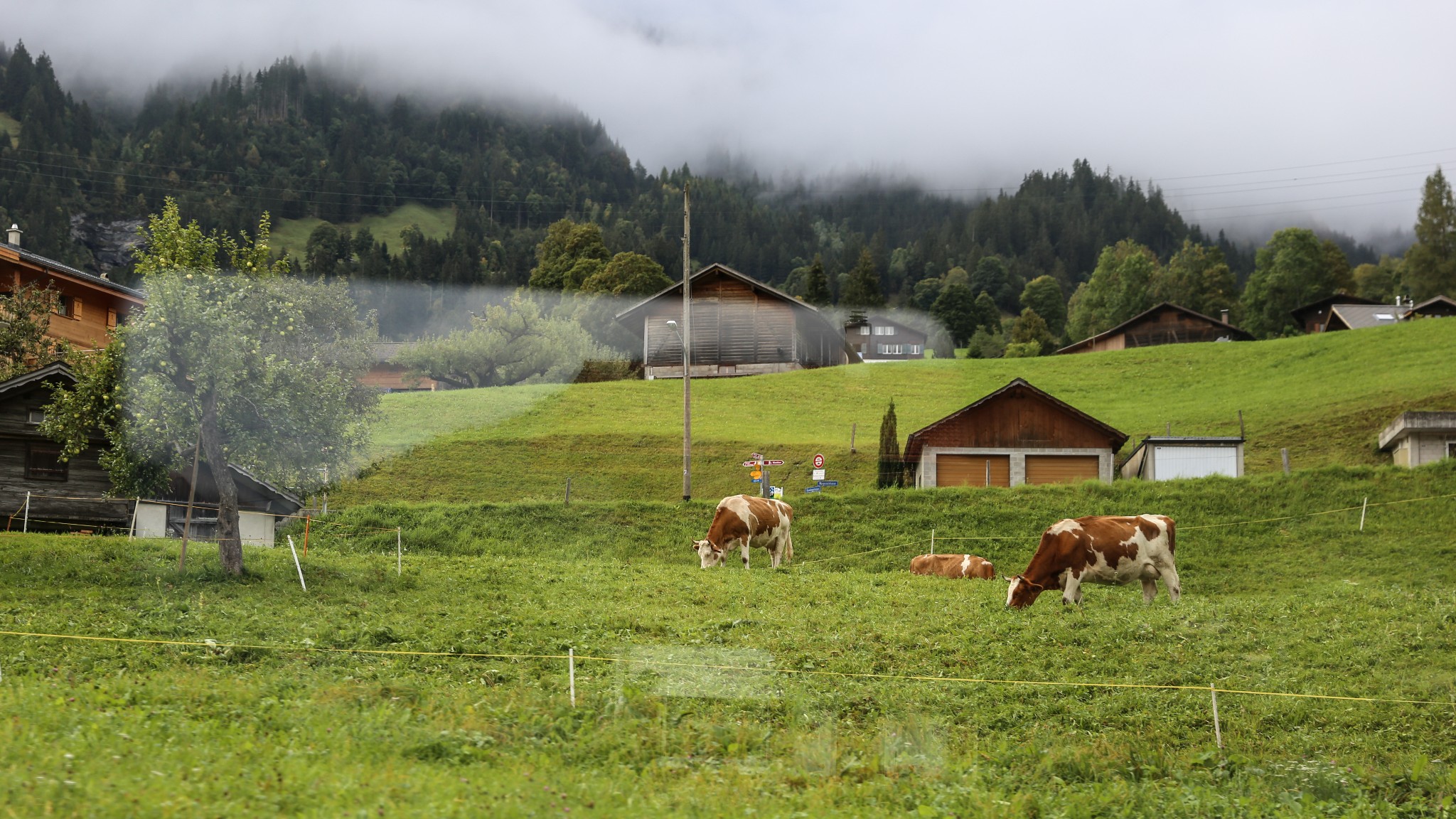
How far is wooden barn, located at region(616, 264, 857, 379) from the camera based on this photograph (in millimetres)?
80875

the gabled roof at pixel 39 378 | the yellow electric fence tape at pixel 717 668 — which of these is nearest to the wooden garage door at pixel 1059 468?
the yellow electric fence tape at pixel 717 668

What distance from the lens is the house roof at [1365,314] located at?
10762 cm

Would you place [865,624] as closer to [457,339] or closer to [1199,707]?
[1199,707]

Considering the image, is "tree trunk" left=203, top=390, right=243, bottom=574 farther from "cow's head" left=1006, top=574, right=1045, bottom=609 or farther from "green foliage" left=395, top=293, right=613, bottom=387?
"green foliage" left=395, top=293, right=613, bottom=387

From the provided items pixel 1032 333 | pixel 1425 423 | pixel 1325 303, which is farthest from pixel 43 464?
pixel 1032 333

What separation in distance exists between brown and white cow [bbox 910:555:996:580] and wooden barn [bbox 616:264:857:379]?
167ft

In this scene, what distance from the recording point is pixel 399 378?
10938 centimetres

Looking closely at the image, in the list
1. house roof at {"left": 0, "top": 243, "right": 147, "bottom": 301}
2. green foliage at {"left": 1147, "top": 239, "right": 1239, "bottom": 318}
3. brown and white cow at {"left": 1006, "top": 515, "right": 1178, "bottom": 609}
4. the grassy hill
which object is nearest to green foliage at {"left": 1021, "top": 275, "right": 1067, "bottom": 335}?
green foliage at {"left": 1147, "top": 239, "right": 1239, "bottom": 318}

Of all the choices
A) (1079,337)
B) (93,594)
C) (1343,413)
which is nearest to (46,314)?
(93,594)

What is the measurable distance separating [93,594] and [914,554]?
22.4 meters

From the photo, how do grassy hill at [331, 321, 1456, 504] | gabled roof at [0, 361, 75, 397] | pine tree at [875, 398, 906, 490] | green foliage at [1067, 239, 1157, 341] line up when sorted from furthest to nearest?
green foliage at [1067, 239, 1157, 341] < grassy hill at [331, 321, 1456, 504] < pine tree at [875, 398, 906, 490] < gabled roof at [0, 361, 75, 397]

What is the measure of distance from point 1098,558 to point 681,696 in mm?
10846

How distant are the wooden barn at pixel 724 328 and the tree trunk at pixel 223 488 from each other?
56.4m

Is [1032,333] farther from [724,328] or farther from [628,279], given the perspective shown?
[724,328]
